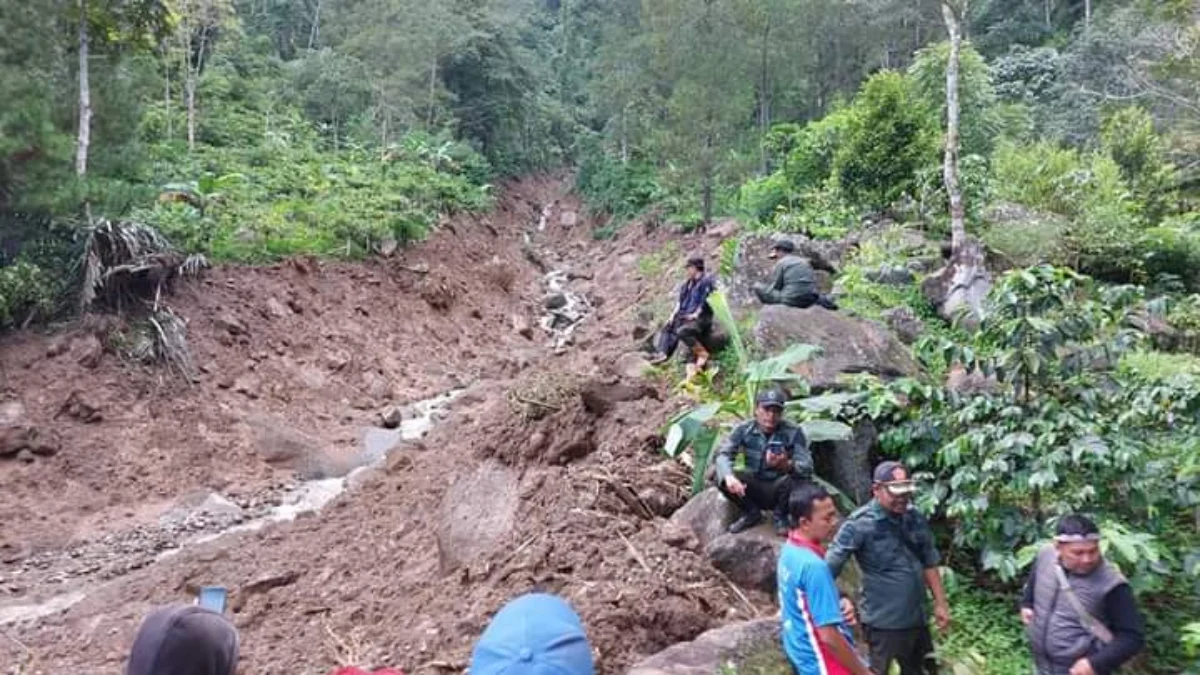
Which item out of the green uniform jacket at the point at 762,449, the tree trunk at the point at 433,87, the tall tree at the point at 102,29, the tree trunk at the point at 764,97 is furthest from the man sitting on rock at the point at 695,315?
the tree trunk at the point at 433,87

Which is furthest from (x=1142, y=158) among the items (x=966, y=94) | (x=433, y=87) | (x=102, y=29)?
(x=433, y=87)

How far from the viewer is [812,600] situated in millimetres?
3846

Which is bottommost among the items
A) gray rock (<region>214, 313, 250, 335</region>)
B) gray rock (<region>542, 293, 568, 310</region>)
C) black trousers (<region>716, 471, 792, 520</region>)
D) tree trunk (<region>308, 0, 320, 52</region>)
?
gray rock (<region>542, 293, 568, 310</region>)

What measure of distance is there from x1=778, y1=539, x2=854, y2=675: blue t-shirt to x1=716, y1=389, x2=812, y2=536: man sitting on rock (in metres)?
1.70

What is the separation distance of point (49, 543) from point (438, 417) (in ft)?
19.0

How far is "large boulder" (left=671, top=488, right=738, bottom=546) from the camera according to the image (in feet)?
20.1

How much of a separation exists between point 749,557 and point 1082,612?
7.42 ft

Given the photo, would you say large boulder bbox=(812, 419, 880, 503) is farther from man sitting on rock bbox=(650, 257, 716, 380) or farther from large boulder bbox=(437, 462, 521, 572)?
man sitting on rock bbox=(650, 257, 716, 380)

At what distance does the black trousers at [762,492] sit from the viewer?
5.82 meters

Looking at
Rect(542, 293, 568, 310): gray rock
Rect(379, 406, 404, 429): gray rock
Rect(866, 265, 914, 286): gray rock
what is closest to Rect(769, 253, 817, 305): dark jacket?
Rect(866, 265, 914, 286): gray rock

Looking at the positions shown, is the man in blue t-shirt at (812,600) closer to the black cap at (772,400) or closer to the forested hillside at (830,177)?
the black cap at (772,400)

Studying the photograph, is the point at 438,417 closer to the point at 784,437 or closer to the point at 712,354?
the point at 712,354

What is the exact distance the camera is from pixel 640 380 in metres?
9.38

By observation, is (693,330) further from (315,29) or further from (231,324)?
(315,29)
